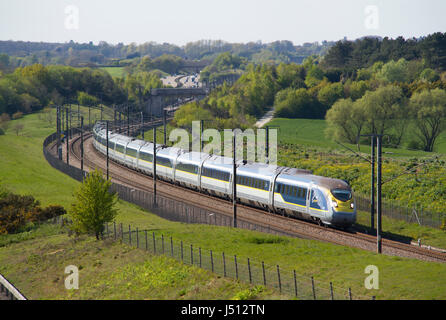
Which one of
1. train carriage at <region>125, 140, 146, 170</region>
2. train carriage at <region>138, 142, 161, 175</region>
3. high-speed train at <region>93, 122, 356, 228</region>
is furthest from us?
train carriage at <region>125, 140, 146, 170</region>

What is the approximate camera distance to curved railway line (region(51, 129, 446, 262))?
36.0m

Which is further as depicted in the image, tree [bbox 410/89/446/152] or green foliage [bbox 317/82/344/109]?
green foliage [bbox 317/82/344/109]

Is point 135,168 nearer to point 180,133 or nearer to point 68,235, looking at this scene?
point 180,133

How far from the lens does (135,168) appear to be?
246 ft

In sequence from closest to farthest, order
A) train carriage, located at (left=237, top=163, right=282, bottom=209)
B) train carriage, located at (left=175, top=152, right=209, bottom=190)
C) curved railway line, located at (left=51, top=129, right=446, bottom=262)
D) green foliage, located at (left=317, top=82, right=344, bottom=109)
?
curved railway line, located at (left=51, top=129, right=446, bottom=262) → train carriage, located at (left=237, top=163, right=282, bottom=209) → train carriage, located at (left=175, top=152, right=209, bottom=190) → green foliage, located at (left=317, top=82, right=344, bottom=109)

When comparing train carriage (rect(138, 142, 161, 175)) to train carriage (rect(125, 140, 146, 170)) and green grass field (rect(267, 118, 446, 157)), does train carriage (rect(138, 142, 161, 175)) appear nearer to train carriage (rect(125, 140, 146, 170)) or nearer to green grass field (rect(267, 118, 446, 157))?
train carriage (rect(125, 140, 146, 170))

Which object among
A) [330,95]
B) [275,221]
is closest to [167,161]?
[275,221]

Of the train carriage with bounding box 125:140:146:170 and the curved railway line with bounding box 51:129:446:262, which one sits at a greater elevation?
the train carriage with bounding box 125:140:146:170

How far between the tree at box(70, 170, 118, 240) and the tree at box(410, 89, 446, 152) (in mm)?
72377

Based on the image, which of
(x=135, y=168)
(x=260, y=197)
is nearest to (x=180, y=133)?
(x=135, y=168)

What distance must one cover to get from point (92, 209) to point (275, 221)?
15545 millimetres

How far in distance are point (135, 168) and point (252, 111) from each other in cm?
6161

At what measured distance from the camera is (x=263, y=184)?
1871 inches

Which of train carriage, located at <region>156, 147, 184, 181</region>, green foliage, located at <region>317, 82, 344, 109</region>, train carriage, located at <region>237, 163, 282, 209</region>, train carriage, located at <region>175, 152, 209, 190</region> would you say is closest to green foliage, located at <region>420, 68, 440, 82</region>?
green foliage, located at <region>317, 82, 344, 109</region>
